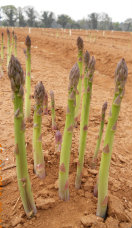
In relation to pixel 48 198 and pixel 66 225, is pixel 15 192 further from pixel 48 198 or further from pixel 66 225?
pixel 66 225

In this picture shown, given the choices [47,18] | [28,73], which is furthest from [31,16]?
[28,73]

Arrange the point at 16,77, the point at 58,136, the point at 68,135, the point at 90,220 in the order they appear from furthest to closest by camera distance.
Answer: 1. the point at 58,136
2. the point at 90,220
3. the point at 68,135
4. the point at 16,77

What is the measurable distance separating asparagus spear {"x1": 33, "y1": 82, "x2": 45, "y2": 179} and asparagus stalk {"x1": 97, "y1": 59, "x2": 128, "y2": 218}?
63 cm

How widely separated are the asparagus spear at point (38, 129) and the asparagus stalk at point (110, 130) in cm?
63

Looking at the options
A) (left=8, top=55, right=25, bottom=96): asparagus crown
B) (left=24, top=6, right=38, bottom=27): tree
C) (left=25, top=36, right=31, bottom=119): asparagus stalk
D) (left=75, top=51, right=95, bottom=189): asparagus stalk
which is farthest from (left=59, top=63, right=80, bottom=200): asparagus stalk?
(left=24, top=6, right=38, bottom=27): tree

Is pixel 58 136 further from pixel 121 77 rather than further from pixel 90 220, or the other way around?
pixel 121 77

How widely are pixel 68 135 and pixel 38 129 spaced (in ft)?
1.35

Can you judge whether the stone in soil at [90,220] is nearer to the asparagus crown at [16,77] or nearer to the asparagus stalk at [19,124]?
the asparagus stalk at [19,124]

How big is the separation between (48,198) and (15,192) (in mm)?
355

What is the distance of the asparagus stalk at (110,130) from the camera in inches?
50.4

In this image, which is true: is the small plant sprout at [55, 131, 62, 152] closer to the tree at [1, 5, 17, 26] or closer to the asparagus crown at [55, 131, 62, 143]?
the asparagus crown at [55, 131, 62, 143]

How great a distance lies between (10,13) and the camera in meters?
56.8

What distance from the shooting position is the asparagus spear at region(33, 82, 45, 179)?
5.34 feet

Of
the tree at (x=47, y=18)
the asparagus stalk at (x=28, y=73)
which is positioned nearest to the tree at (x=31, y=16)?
the tree at (x=47, y=18)
